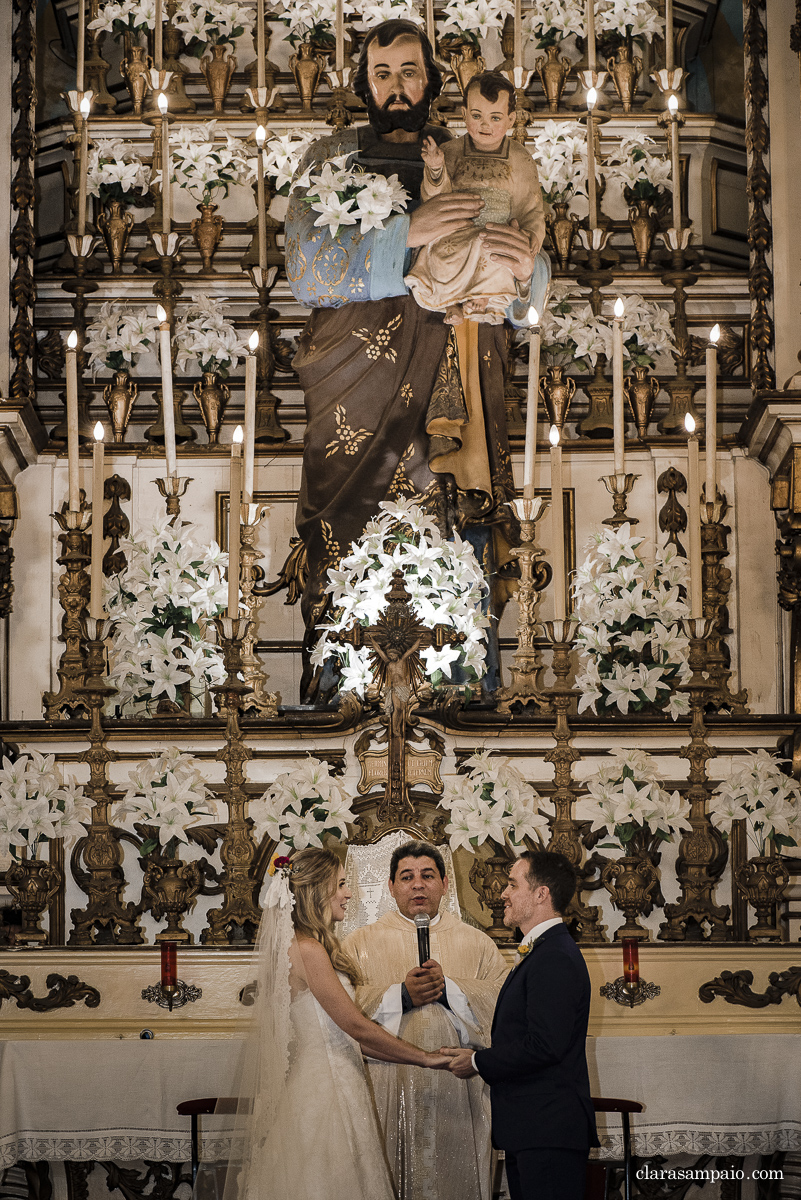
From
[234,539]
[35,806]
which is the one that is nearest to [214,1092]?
[35,806]

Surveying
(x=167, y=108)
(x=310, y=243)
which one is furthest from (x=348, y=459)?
(x=167, y=108)

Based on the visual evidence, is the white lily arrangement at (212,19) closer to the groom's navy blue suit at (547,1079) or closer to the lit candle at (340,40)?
the lit candle at (340,40)

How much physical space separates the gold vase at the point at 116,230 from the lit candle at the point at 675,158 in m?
2.51

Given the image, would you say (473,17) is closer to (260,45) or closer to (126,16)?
(260,45)

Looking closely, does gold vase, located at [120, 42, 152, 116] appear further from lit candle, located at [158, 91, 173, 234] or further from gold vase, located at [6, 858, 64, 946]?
gold vase, located at [6, 858, 64, 946]

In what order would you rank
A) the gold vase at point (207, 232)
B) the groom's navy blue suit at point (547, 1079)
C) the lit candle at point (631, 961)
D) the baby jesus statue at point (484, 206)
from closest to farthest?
the groom's navy blue suit at point (547, 1079) → the lit candle at point (631, 961) → the baby jesus statue at point (484, 206) → the gold vase at point (207, 232)

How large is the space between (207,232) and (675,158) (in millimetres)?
2163

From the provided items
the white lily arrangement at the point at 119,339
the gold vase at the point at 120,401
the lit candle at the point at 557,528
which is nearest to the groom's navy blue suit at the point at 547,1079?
the lit candle at the point at 557,528

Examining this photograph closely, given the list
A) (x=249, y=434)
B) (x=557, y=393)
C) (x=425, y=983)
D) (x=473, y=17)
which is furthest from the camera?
(x=473, y=17)

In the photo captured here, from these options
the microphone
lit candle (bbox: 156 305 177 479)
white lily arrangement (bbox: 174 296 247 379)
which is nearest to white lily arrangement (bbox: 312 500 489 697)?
lit candle (bbox: 156 305 177 479)

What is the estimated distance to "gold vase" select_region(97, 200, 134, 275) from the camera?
26.7 feet

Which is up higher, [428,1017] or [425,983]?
[425,983]

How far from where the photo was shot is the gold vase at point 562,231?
806 cm

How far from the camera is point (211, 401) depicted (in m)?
7.66
